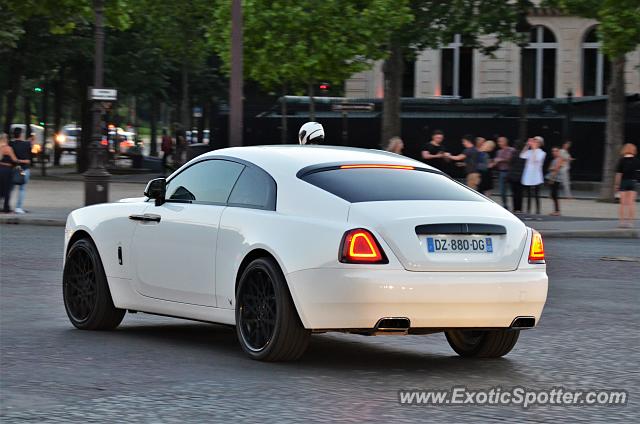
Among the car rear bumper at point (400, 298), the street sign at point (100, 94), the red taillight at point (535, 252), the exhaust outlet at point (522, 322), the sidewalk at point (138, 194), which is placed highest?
the street sign at point (100, 94)

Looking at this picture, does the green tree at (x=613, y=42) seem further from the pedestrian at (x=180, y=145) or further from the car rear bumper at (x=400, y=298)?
the car rear bumper at (x=400, y=298)

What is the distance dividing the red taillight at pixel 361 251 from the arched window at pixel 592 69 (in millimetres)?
50534

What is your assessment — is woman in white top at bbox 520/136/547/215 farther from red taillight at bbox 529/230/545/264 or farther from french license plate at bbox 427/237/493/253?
french license plate at bbox 427/237/493/253

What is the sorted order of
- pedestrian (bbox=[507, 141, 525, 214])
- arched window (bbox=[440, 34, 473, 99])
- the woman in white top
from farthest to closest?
arched window (bbox=[440, 34, 473, 99]) < the woman in white top < pedestrian (bbox=[507, 141, 525, 214])

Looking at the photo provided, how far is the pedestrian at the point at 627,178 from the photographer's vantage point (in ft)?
86.4

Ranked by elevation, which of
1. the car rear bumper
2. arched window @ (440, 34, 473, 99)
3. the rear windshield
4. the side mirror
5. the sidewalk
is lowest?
the sidewalk

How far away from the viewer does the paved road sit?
7215mm

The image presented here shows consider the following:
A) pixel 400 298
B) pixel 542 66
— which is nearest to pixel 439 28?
pixel 542 66

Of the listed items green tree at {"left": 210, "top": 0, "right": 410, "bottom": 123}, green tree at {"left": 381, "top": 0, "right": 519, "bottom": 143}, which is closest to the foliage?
green tree at {"left": 210, "top": 0, "right": 410, "bottom": 123}

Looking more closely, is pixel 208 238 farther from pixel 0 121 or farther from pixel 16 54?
pixel 0 121

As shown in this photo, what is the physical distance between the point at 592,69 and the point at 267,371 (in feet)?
168

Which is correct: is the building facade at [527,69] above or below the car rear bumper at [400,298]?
above

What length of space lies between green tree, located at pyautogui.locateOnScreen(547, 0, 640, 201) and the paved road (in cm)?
2066

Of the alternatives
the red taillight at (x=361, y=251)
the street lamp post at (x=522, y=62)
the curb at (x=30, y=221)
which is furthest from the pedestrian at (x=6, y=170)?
the red taillight at (x=361, y=251)
